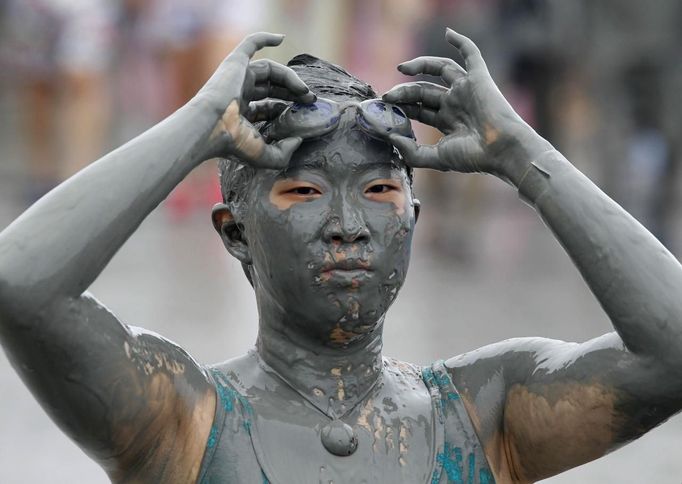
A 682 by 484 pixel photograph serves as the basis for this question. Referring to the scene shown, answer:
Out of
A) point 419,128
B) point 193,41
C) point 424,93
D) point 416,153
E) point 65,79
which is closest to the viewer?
point 416,153

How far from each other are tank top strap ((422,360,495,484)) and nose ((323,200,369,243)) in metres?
0.42

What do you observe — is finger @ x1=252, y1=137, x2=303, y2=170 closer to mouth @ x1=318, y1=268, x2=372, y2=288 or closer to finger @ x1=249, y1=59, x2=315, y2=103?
finger @ x1=249, y1=59, x2=315, y2=103

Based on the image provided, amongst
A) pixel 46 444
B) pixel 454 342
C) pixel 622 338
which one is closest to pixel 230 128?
pixel 622 338

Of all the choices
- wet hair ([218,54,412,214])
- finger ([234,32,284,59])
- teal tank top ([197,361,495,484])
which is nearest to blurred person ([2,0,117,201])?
wet hair ([218,54,412,214])

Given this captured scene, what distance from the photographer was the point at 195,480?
339cm

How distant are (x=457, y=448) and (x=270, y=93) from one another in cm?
83

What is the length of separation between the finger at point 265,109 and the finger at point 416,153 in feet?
0.82

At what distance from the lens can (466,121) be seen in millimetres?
3523

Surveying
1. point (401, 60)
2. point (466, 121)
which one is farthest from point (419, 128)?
point (466, 121)

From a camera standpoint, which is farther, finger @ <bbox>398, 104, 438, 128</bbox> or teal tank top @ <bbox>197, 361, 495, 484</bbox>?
finger @ <bbox>398, 104, 438, 128</bbox>

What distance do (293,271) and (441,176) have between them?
10.9 m

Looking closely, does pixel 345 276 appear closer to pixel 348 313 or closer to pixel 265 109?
pixel 348 313

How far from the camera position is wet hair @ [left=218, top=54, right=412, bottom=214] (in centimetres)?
357

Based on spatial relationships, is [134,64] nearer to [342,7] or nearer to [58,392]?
[342,7]
